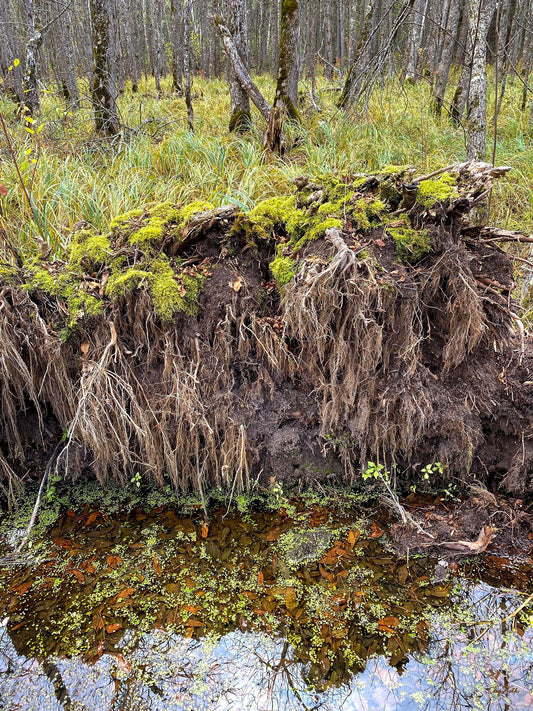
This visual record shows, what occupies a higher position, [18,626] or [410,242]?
[410,242]

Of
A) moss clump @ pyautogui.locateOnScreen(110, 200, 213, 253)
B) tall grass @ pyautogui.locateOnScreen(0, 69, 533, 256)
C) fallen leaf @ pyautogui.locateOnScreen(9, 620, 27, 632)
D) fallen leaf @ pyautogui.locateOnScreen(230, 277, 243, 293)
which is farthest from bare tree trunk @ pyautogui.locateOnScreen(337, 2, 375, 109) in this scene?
fallen leaf @ pyautogui.locateOnScreen(9, 620, 27, 632)

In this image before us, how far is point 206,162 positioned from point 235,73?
1.57m

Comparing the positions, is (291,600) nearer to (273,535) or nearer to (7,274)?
(273,535)

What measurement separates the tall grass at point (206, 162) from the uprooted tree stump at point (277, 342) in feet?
2.21

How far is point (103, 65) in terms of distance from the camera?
496 centimetres

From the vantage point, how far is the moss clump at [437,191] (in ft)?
7.39

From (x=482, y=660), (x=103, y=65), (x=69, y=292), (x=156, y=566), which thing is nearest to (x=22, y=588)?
(x=156, y=566)

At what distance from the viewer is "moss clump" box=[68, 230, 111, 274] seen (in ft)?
8.20

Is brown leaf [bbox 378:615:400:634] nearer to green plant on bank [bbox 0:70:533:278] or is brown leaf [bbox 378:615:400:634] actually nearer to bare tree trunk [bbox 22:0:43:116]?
green plant on bank [bbox 0:70:533:278]

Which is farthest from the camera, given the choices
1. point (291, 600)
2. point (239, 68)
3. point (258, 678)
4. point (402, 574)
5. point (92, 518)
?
point (239, 68)

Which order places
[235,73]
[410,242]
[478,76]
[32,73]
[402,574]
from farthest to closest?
[32,73] → [235,73] → [478,76] → [410,242] → [402,574]

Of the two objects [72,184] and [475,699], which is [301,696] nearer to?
[475,699]

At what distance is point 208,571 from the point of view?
2250 mm

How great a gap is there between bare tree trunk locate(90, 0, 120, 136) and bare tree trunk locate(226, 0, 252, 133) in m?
1.36
